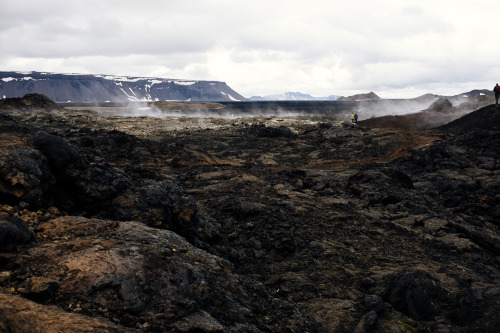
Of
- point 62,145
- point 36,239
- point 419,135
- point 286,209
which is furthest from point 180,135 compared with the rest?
point 36,239

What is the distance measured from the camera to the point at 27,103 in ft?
174

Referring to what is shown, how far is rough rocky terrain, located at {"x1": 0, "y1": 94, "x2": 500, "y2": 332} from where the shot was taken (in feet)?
15.5

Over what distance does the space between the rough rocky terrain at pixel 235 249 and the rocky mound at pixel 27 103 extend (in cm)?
4635

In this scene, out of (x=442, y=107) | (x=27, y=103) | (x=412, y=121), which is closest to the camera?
Answer: (x=412, y=121)

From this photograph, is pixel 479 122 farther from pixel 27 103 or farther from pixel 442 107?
pixel 27 103

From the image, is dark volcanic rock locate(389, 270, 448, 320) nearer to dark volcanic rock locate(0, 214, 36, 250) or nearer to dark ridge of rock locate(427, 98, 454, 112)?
dark volcanic rock locate(0, 214, 36, 250)

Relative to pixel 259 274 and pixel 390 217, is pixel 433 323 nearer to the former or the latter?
pixel 259 274

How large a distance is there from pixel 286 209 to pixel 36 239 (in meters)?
7.56

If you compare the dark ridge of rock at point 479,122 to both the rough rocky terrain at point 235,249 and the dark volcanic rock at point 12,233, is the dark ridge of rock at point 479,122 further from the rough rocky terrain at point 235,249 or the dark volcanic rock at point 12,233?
the dark volcanic rock at point 12,233

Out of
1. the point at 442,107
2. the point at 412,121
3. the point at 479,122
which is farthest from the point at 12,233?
the point at 442,107

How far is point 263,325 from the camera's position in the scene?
529 cm

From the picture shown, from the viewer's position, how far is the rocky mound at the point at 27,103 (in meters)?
50.3

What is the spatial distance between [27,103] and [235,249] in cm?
5597

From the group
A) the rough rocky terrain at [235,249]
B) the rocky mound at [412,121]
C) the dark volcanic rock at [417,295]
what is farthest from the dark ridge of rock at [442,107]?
the dark volcanic rock at [417,295]
